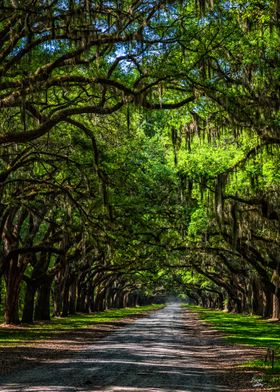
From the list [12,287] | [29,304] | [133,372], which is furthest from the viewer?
[29,304]

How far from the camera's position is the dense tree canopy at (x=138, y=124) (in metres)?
13.5

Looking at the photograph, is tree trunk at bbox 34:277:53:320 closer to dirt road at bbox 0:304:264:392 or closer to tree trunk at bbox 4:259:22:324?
tree trunk at bbox 4:259:22:324

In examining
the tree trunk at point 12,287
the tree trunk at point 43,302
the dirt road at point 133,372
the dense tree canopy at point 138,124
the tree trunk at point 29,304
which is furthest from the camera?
the tree trunk at point 43,302

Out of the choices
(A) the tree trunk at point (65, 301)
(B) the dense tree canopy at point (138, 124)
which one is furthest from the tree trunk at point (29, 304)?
(A) the tree trunk at point (65, 301)

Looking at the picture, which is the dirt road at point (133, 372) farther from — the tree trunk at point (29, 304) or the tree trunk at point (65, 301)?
the tree trunk at point (65, 301)

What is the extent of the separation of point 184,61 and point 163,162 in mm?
15161

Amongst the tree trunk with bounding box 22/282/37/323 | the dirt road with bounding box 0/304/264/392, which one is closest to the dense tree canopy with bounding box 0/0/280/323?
the tree trunk with bounding box 22/282/37/323

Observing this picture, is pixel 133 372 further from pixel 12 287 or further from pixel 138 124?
pixel 12 287

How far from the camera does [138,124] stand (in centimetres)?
2653

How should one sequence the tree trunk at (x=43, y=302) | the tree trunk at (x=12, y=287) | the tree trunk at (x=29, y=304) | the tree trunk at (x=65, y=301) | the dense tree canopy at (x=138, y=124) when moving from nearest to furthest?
the dense tree canopy at (x=138, y=124)
the tree trunk at (x=12, y=287)
the tree trunk at (x=29, y=304)
the tree trunk at (x=43, y=302)
the tree trunk at (x=65, y=301)

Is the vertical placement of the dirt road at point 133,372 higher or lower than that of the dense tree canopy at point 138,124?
lower

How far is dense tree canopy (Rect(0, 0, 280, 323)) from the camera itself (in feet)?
44.3

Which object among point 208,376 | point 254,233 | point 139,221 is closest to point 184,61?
point 208,376

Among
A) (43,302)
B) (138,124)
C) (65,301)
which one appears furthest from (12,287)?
(65,301)
